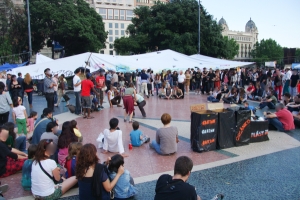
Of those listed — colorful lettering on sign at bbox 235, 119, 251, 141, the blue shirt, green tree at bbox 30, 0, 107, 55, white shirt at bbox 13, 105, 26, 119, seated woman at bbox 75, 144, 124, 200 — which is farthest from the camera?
green tree at bbox 30, 0, 107, 55

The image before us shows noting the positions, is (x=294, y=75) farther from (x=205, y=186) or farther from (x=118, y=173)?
(x=118, y=173)

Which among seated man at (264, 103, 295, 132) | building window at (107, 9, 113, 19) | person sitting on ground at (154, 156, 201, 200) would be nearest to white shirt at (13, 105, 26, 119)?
person sitting on ground at (154, 156, 201, 200)

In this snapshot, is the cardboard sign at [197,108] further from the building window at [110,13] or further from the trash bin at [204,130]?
the building window at [110,13]

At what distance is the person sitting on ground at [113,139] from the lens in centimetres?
694

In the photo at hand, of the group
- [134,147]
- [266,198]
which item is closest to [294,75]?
[134,147]

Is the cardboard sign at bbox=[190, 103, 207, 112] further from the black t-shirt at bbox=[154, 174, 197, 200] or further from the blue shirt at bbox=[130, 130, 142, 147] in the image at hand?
the black t-shirt at bbox=[154, 174, 197, 200]

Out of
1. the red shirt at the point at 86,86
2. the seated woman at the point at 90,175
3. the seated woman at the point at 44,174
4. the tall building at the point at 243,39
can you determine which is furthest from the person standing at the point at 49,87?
the tall building at the point at 243,39

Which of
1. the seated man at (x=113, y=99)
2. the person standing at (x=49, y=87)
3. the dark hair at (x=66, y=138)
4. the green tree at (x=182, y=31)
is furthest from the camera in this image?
the green tree at (x=182, y=31)

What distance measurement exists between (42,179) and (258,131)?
588 centimetres

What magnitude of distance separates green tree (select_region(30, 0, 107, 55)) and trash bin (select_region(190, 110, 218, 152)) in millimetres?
36010

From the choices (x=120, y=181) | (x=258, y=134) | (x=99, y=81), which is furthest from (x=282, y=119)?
(x=99, y=81)

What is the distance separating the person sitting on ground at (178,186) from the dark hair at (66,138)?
3328 millimetres

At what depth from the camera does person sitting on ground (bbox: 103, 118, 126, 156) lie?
6.94 meters

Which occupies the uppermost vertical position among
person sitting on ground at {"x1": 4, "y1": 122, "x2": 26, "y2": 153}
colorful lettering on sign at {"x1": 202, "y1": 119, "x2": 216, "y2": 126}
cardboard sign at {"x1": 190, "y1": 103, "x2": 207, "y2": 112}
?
cardboard sign at {"x1": 190, "y1": 103, "x2": 207, "y2": 112}
